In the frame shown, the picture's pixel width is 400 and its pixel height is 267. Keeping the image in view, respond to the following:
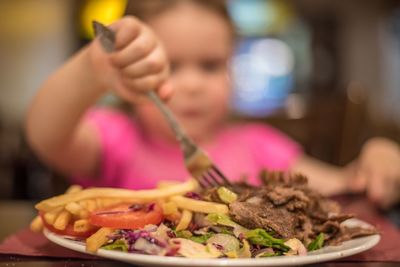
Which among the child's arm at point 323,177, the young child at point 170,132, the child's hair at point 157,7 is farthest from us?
the child's hair at point 157,7

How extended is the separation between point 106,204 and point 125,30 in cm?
26

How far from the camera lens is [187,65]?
4.74ft

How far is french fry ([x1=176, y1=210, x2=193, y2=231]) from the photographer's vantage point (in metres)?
0.66

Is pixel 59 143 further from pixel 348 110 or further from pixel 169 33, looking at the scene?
pixel 348 110

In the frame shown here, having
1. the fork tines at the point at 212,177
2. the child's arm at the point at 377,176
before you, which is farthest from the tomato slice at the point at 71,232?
the child's arm at the point at 377,176

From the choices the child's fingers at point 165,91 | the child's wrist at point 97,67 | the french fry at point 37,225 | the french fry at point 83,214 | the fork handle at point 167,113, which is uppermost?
the child's wrist at point 97,67

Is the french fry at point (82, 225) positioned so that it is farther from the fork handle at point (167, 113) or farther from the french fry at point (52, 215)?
the fork handle at point (167, 113)

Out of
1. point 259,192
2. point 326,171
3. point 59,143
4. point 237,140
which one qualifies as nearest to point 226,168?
point 237,140

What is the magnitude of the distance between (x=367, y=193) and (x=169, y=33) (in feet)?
1.93

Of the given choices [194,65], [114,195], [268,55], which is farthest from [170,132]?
[268,55]

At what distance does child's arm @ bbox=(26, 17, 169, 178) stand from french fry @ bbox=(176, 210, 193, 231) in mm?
268

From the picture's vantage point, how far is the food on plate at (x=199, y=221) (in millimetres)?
610

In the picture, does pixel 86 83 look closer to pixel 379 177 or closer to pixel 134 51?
pixel 134 51

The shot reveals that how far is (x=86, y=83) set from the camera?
3.27ft
